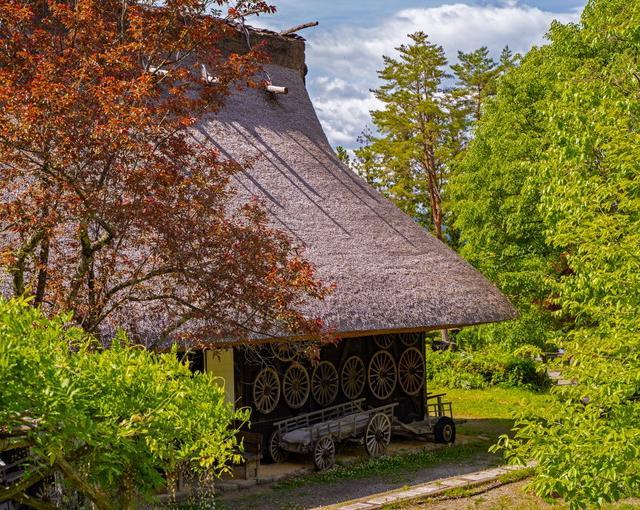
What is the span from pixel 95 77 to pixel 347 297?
685 cm

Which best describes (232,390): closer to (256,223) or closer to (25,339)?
(256,223)

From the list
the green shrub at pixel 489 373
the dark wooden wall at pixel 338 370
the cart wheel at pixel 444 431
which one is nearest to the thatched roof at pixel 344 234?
the dark wooden wall at pixel 338 370

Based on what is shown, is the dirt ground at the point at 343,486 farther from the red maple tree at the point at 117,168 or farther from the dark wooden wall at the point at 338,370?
the red maple tree at the point at 117,168

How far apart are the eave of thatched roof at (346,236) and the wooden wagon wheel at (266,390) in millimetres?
1860

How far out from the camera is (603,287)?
27.1 ft

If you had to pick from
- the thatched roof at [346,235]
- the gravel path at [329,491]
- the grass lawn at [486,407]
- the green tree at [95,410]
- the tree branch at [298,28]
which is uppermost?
the tree branch at [298,28]

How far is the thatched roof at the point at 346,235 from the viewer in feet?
48.5

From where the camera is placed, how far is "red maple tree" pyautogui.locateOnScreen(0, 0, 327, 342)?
8.27m

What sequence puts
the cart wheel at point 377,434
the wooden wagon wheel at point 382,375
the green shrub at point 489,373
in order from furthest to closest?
the green shrub at point 489,373
the wooden wagon wheel at point 382,375
the cart wheel at point 377,434

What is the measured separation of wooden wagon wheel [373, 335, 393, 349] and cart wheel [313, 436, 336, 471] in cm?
321

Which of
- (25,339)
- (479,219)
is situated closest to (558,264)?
(479,219)

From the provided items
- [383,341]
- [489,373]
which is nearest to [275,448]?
[383,341]

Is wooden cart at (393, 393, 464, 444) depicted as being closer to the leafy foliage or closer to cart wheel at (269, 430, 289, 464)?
cart wheel at (269, 430, 289, 464)

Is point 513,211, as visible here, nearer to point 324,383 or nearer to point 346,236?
point 346,236
